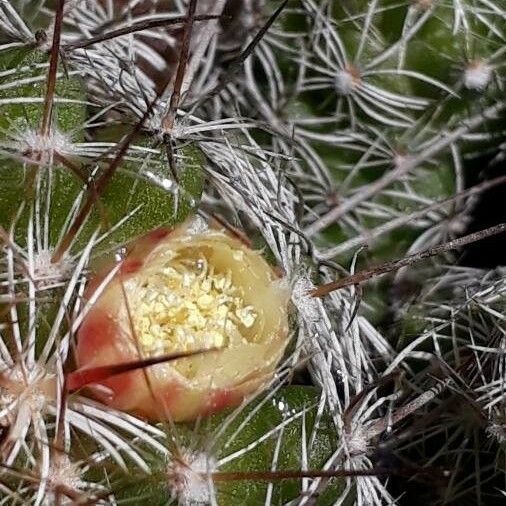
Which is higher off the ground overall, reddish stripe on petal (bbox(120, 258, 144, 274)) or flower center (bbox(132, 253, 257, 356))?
reddish stripe on petal (bbox(120, 258, 144, 274))

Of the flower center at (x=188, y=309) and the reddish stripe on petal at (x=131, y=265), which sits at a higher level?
the reddish stripe on petal at (x=131, y=265)

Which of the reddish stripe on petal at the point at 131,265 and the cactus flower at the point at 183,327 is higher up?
the reddish stripe on petal at the point at 131,265

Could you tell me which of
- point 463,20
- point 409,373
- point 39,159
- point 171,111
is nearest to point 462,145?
point 463,20

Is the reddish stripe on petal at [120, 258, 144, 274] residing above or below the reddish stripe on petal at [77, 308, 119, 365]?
above
